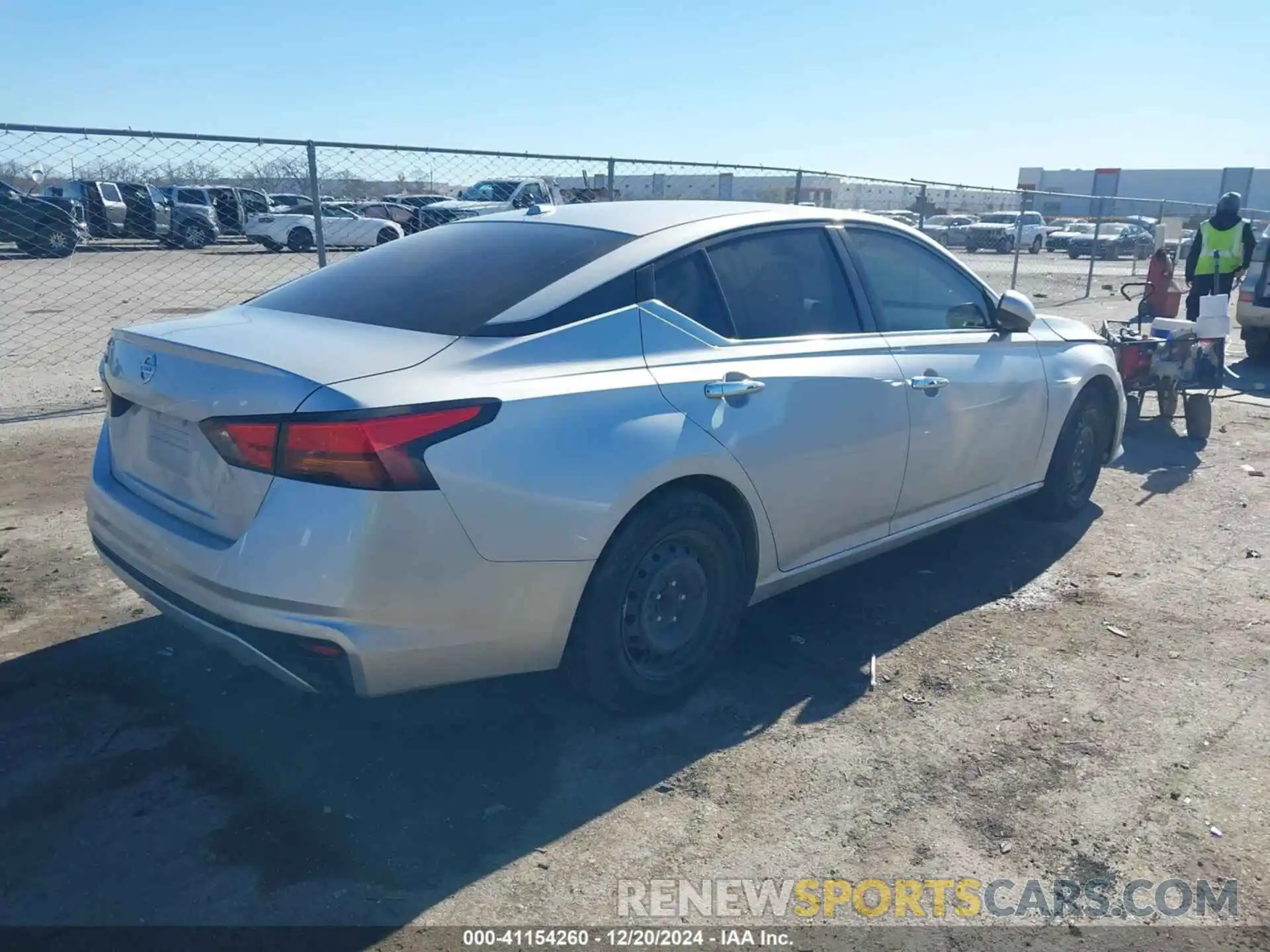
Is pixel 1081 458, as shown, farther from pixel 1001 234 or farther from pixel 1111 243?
pixel 1111 243

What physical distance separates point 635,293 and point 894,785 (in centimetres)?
184

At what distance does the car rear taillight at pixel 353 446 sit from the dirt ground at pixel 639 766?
3.42 ft

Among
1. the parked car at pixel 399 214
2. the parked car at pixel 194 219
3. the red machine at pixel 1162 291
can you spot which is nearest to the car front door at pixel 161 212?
the parked car at pixel 194 219

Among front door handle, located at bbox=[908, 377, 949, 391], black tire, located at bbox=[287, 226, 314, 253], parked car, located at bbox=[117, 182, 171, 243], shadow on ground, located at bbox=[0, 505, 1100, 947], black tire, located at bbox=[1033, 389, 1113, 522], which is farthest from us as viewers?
black tire, located at bbox=[287, 226, 314, 253]

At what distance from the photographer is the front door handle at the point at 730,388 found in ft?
11.4

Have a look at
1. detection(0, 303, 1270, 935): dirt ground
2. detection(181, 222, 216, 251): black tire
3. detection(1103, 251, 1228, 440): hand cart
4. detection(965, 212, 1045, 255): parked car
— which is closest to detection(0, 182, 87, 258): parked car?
detection(181, 222, 216, 251): black tire

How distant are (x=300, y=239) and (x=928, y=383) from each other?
80.8 ft

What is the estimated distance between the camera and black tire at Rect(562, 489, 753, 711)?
3271 millimetres

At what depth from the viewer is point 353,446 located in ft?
8.87

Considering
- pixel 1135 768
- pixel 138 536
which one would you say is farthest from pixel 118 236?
pixel 1135 768

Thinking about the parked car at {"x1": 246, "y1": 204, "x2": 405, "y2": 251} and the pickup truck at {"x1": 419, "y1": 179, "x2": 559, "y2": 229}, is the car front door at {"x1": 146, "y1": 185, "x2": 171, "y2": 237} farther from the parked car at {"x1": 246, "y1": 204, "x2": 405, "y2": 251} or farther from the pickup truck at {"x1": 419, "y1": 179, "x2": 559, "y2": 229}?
the pickup truck at {"x1": 419, "y1": 179, "x2": 559, "y2": 229}

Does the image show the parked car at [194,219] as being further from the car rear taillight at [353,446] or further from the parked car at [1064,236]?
the parked car at [1064,236]

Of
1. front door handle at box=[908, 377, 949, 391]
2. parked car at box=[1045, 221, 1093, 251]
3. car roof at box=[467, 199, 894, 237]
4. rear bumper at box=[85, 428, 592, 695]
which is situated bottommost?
parked car at box=[1045, 221, 1093, 251]

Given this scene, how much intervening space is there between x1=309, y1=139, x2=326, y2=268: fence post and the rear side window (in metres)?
4.84
